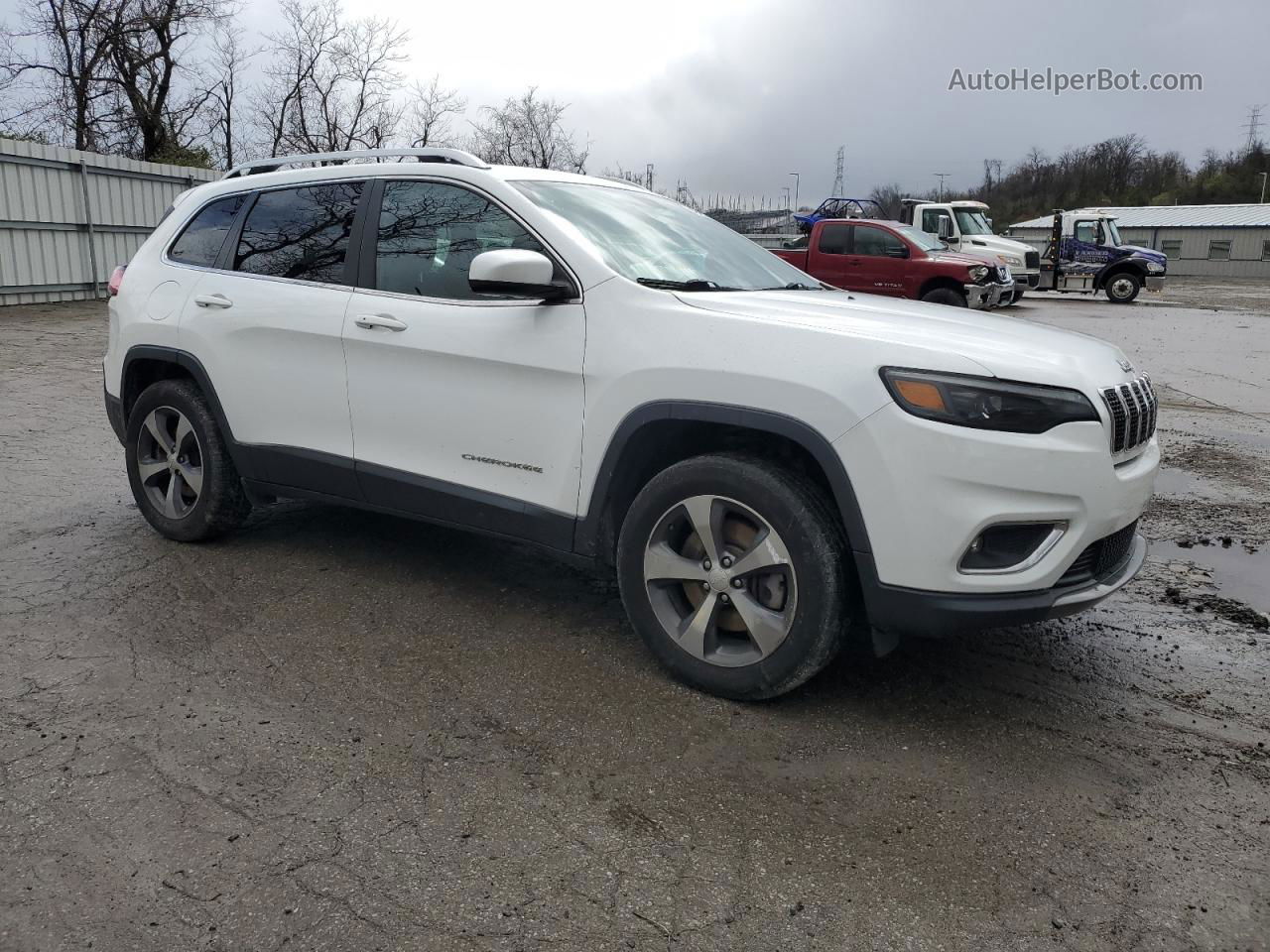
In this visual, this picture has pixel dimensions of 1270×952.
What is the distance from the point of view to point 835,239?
20156mm

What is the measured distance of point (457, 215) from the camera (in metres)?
4.22

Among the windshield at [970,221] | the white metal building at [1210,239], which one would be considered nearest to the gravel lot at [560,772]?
the windshield at [970,221]

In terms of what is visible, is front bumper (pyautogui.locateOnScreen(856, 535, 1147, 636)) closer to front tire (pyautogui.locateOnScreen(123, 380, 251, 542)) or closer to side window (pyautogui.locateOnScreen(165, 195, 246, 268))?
front tire (pyautogui.locateOnScreen(123, 380, 251, 542))

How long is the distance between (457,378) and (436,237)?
2.13 ft

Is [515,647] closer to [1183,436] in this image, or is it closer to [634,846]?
[634,846]

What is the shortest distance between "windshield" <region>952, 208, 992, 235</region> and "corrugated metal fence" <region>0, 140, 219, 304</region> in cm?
1791

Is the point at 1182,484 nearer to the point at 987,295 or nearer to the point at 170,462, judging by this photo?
the point at 170,462

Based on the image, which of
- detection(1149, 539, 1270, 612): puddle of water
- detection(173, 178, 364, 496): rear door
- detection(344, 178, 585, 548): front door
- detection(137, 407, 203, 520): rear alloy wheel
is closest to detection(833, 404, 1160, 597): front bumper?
detection(344, 178, 585, 548): front door

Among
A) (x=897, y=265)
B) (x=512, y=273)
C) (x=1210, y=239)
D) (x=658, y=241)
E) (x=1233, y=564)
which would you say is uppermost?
(x=1210, y=239)

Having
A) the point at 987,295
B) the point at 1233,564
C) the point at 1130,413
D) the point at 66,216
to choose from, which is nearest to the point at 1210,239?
the point at 987,295

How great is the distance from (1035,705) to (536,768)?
1.71 metres

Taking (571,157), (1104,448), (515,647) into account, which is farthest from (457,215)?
(571,157)

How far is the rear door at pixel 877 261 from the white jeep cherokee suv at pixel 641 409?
1554 cm

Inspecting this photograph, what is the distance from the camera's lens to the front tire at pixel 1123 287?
94.2 ft
